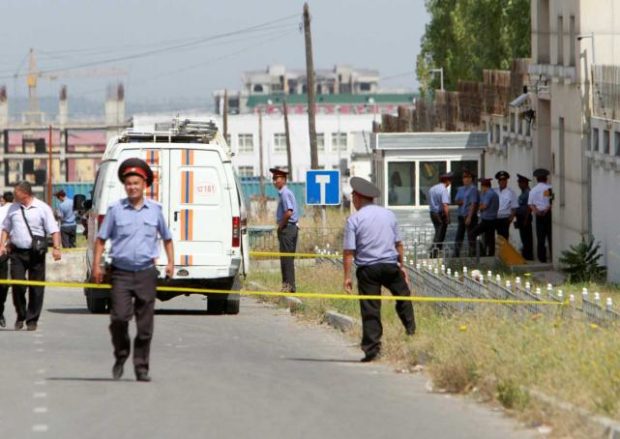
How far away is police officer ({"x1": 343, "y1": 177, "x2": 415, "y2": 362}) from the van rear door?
22.3 feet

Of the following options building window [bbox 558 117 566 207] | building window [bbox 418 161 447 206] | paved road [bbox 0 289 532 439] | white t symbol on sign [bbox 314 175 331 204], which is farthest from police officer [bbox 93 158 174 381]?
building window [bbox 418 161 447 206]

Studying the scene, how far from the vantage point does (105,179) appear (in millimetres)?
22484

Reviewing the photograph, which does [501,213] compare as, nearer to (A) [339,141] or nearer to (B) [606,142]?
(B) [606,142]

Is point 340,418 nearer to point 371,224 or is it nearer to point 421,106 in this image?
point 371,224

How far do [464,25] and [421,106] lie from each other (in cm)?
1102

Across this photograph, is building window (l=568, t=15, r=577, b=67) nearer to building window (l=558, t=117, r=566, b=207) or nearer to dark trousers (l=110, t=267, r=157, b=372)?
building window (l=558, t=117, r=566, b=207)

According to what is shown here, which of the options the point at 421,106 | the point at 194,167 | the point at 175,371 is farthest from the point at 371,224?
the point at 421,106

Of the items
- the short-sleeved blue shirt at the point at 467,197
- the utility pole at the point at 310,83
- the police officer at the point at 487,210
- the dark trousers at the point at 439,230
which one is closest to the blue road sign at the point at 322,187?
the dark trousers at the point at 439,230

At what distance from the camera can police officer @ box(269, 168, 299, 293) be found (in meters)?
24.6

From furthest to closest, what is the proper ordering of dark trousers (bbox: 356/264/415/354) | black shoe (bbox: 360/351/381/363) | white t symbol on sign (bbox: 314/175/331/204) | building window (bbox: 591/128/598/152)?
white t symbol on sign (bbox: 314/175/331/204) → building window (bbox: 591/128/598/152) → black shoe (bbox: 360/351/381/363) → dark trousers (bbox: 356/264/415/354)

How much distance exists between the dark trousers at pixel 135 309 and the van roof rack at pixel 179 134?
9.30m

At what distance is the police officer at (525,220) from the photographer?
3365 cm

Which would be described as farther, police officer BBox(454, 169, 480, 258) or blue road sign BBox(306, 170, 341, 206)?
blue road sign BBox(306, 170, 341, 206)

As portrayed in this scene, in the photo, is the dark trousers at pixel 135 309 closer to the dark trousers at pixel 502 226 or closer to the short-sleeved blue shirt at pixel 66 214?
the dark trousers at pixel 502 226
